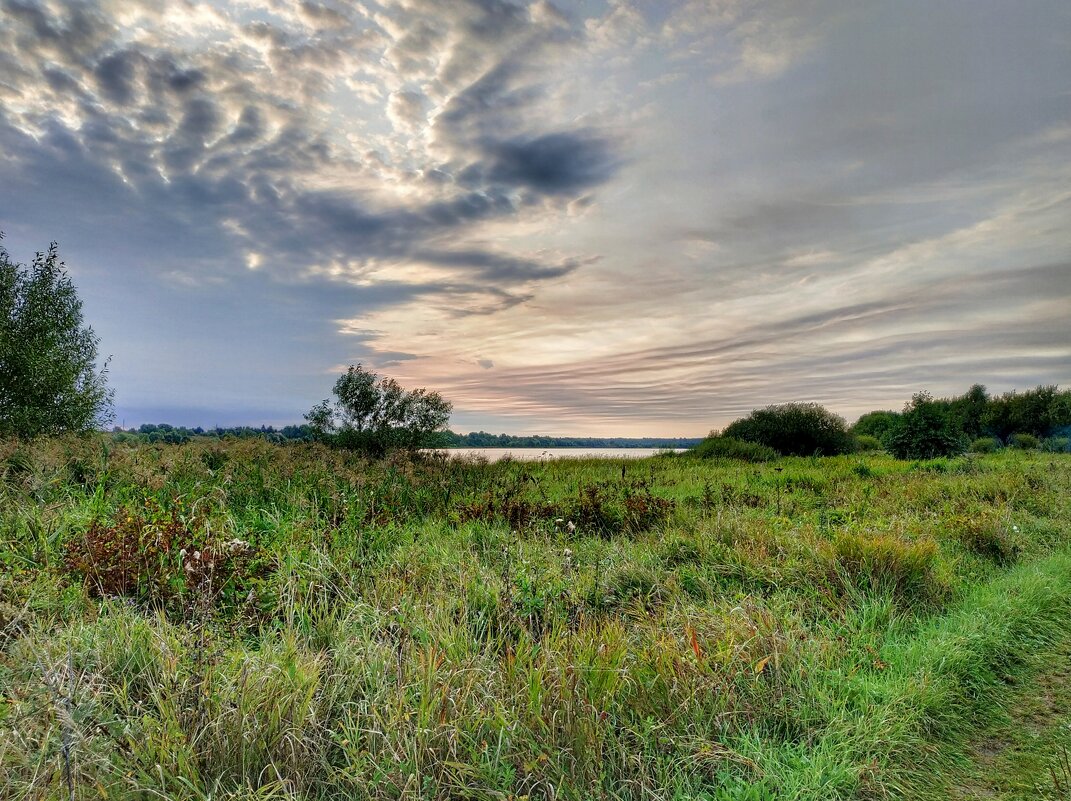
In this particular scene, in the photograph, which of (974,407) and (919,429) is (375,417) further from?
(974,407)

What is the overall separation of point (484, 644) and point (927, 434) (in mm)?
21195

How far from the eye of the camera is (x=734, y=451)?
21953 millimetres

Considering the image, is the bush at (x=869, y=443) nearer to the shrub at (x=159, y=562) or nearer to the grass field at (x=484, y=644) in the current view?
the grass field at (x=484, y=644)

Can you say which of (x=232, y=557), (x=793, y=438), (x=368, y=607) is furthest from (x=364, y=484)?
(x=793, y=438)

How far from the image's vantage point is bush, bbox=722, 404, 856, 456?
983 inches

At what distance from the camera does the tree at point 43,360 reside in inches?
742

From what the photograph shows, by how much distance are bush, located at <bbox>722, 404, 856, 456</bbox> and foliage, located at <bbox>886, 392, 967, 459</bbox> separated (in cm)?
435

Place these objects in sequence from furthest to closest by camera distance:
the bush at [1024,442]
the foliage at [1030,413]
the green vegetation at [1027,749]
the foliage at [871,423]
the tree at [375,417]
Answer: the foliage at [871,423], the foliage at [1030,413], the bush at [1024,442], the tree at [375,417], the green vegetation at [1027,749]

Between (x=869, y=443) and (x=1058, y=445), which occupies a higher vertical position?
(x=869, y=443)

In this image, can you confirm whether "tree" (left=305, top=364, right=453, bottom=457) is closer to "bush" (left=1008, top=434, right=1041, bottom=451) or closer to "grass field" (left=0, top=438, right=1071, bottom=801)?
"grass field" (left=0, top=438, right=1071, bottom=801)

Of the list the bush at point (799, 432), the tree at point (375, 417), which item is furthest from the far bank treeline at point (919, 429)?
the tree at point (375, 417)

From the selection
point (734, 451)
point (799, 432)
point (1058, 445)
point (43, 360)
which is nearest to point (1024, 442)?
point (1058, 445)

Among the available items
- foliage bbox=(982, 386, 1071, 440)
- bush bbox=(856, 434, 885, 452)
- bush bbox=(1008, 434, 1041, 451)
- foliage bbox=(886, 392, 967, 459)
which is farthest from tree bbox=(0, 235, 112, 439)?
foliage bbox=(982, 386, 1071, 440)

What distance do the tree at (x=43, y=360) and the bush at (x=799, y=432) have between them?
26162 millimetres
